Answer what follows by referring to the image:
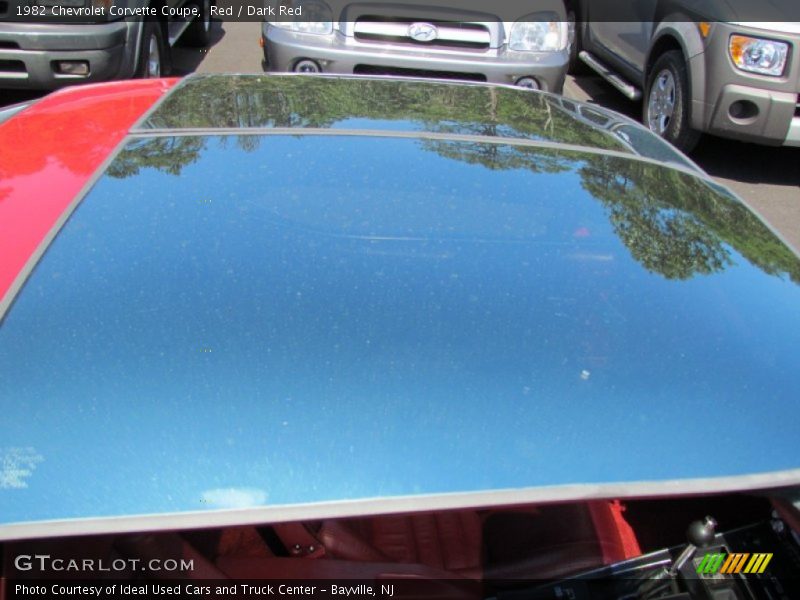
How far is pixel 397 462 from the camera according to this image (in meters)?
1.06

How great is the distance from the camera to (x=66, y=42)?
4.77m

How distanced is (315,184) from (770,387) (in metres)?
0.95

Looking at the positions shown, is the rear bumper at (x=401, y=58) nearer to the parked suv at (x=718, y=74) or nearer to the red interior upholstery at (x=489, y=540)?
the parked suv at (x=718, y=74)

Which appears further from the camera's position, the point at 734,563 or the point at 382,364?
the point at 734,563

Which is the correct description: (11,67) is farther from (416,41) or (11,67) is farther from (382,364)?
(382,364)

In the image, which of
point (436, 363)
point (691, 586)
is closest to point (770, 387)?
point (691, 586)

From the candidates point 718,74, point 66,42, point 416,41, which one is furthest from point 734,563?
point 66,42

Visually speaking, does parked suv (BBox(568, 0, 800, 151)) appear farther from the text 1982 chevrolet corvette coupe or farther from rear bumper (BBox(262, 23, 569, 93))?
the text 1982 chevrolet corvette coupe

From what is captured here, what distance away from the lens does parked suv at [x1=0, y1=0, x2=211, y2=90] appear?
186 inches

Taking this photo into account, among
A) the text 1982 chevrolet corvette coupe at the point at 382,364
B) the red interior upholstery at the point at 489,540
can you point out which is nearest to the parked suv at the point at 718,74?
the text 1982 chevrolet corvette coupe at the point at 382,364

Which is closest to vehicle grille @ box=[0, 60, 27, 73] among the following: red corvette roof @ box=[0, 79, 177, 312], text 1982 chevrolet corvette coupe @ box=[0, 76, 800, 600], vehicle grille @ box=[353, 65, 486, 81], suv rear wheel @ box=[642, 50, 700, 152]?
vehicle grille @ box=[353, 65, 486, 81]

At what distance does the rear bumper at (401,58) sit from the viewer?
15.3 ft

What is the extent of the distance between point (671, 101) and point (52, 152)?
4821mm

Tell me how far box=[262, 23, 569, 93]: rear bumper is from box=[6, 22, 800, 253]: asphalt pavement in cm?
132
